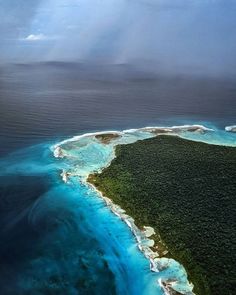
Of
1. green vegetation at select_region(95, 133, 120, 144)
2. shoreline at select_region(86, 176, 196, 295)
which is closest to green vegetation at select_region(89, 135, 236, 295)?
shoreline at select_region(86, 176, 196, 295)

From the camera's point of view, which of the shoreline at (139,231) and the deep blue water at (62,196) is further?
the deep blue water at (62,196)

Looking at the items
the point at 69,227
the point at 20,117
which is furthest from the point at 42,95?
the point at 69,227

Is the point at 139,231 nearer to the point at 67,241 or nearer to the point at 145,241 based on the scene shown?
the point at 145,241

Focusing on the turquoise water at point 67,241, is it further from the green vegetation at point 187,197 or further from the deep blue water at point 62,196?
the green vegetation at point 187,197

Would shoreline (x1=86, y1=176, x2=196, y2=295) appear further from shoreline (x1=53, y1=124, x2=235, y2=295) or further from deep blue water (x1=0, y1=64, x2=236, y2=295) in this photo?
deep blue water (x1=0, y1=64, x2=236, y2=295)

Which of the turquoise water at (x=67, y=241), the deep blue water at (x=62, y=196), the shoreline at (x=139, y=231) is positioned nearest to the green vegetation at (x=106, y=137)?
the shoreline at (x=139, y=231)

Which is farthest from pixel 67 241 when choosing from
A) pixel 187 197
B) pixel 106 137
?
pixel 106 137
